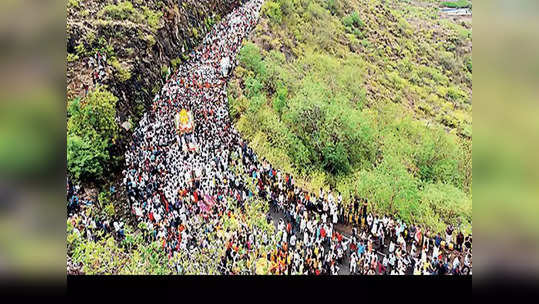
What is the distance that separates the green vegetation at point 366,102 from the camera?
11.5 metres

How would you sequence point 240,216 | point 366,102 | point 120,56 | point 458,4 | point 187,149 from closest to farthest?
point 240,216
point 187,149
point 120,56
point 458,4
point 366,102

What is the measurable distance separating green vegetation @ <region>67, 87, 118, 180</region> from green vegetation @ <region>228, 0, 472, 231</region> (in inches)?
126

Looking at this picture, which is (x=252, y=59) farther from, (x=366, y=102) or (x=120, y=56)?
(x=120, y=56)

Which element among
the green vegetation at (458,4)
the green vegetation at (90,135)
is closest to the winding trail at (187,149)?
the green vegetation at (90,135)

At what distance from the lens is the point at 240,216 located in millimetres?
10984

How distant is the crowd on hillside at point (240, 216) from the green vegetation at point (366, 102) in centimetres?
43

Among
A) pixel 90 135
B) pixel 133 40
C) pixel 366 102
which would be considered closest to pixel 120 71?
pixel 133 40

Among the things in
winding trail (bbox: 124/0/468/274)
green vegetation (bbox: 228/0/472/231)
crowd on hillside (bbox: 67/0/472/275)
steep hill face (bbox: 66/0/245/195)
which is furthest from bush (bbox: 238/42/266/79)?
steep hill face (bbox: 66/0/245/195)

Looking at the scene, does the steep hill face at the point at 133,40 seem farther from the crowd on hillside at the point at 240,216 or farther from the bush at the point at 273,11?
the bush at the point at 273,11

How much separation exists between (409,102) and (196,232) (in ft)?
22.3

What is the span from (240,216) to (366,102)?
15.2 feet

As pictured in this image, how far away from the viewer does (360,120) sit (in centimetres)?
1226
